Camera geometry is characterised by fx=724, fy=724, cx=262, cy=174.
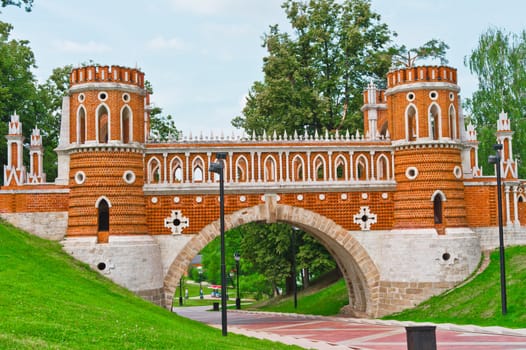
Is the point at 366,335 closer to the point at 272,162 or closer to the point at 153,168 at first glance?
the point at 272,162

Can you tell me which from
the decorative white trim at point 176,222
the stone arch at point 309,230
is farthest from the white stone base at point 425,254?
the decorative white trim at point 176,222

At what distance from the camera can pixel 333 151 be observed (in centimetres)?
2673

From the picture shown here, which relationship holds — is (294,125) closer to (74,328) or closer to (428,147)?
(428,147)

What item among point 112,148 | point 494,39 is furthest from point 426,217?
point 494,39

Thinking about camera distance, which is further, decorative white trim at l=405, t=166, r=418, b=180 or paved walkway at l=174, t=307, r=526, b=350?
decorative white trim at l=405, t=166, r=418, b=180

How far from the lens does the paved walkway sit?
18.6 meters

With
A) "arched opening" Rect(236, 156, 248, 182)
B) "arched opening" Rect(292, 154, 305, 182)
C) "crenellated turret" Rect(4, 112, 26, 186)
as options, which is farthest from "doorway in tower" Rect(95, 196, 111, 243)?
"arched opening" Rect(292, 154, 305, 182)

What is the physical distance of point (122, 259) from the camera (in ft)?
78.8

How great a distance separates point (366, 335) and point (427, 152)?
7.78 m

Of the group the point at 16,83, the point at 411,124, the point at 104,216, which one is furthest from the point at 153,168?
the point at 16,83

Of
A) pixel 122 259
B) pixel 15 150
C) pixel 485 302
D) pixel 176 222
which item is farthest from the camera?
pixel 15 150

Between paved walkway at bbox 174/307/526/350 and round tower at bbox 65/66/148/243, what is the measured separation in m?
5.73

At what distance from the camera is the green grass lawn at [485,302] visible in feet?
71.2

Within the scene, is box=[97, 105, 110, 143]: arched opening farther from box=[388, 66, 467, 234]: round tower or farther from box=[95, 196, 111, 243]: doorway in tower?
box=[388, 66, 467, 234]: round tower
